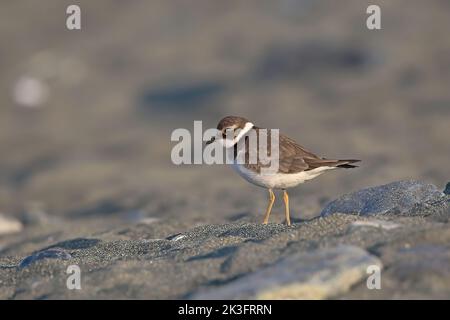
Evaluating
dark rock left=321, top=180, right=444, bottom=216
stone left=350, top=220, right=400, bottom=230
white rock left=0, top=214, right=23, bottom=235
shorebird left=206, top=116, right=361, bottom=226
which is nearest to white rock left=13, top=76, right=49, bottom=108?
white rock left=0, top=214, right=23, bottom=235

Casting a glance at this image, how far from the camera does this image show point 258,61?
22609 mm

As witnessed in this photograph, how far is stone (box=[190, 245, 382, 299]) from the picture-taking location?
4941mm

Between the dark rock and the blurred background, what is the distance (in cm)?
198

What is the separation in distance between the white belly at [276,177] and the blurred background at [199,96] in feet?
6.71

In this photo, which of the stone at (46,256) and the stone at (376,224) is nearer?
the stone at (376,224)

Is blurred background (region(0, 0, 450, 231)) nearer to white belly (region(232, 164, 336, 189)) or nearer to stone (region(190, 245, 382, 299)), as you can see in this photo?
white belly (region(232, 164, 336, 189))

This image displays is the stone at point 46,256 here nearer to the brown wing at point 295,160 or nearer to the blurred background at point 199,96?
the brown wing at point 295,160

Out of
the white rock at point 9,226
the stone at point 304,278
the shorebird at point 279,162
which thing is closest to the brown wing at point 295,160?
the shorebird at point 279,162

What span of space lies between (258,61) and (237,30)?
293 cm

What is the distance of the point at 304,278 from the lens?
498cm

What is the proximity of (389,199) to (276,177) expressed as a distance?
43.5 inches

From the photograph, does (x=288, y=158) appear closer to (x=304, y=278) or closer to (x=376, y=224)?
(x=376, y=224)

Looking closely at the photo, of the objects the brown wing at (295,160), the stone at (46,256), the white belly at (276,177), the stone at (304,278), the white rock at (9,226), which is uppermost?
the brown wing at (295,160)

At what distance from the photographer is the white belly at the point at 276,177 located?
23.7 feet
